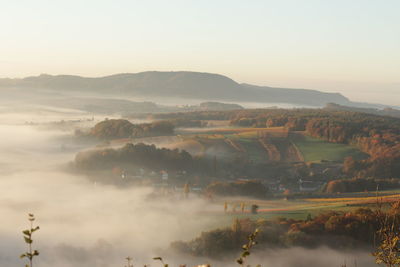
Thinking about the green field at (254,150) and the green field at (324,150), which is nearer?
the green field at (324,150)

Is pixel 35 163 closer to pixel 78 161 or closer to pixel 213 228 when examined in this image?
pixel 78 161

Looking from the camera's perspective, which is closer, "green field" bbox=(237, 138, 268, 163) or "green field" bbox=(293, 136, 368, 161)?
"green field" bbox=(293, 136, 368, 161)

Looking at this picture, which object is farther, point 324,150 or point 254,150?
point 254,150

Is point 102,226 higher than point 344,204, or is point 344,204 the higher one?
point 344,204

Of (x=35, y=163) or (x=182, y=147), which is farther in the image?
(x=35, y=163)

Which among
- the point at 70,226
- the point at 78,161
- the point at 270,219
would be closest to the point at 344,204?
the point at 270,219

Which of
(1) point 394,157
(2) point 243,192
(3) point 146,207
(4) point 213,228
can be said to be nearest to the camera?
(4) point 213,228

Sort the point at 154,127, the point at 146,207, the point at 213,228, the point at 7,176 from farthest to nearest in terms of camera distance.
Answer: the point at 154,127, the point at 7,176, the point at 146,207, the point at 213,228

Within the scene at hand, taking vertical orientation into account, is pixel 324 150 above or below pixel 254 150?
above
